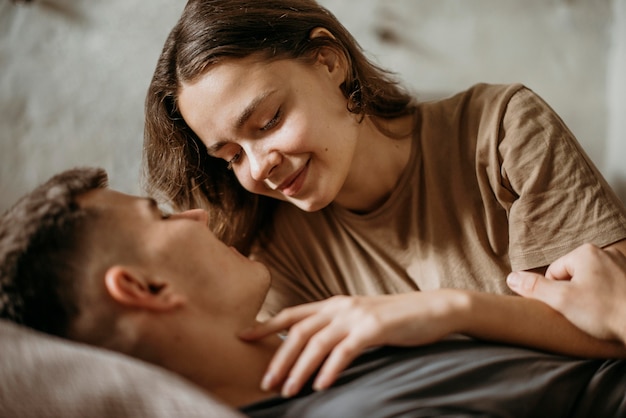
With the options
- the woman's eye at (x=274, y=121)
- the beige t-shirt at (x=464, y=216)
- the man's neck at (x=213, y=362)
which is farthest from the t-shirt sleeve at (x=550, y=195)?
the man's neck at (x=213, y=362)

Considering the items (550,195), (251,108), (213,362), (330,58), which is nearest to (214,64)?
(251,108)

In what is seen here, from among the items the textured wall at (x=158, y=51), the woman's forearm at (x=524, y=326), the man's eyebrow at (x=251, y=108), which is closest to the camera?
the woman's forearm at (x=524, y=326)

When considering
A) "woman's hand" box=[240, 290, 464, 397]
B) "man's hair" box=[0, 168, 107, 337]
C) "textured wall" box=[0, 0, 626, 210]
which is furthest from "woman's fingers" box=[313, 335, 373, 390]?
"textured wall" box=[0, 0, 626, 210]

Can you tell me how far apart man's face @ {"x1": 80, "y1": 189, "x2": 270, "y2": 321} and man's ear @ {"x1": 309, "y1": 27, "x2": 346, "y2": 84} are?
0.40 metres

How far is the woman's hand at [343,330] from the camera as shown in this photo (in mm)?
729

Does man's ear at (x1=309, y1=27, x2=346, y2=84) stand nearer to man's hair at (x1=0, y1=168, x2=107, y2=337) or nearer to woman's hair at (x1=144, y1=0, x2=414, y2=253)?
woman's hair at (x1=144, y1=0, x2=414, y2=253)

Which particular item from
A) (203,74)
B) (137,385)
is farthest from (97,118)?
(137,385)

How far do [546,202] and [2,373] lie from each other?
2.71ft

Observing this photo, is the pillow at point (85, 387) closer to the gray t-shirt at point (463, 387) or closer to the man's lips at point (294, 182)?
the gray t-shirt at point (463, 387)

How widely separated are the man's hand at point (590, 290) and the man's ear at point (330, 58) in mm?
492

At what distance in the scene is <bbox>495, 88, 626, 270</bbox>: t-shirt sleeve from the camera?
3.14 ft

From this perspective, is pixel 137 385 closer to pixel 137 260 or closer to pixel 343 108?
pixel 137 260

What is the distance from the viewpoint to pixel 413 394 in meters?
0.71

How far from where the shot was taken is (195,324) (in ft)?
2.52
